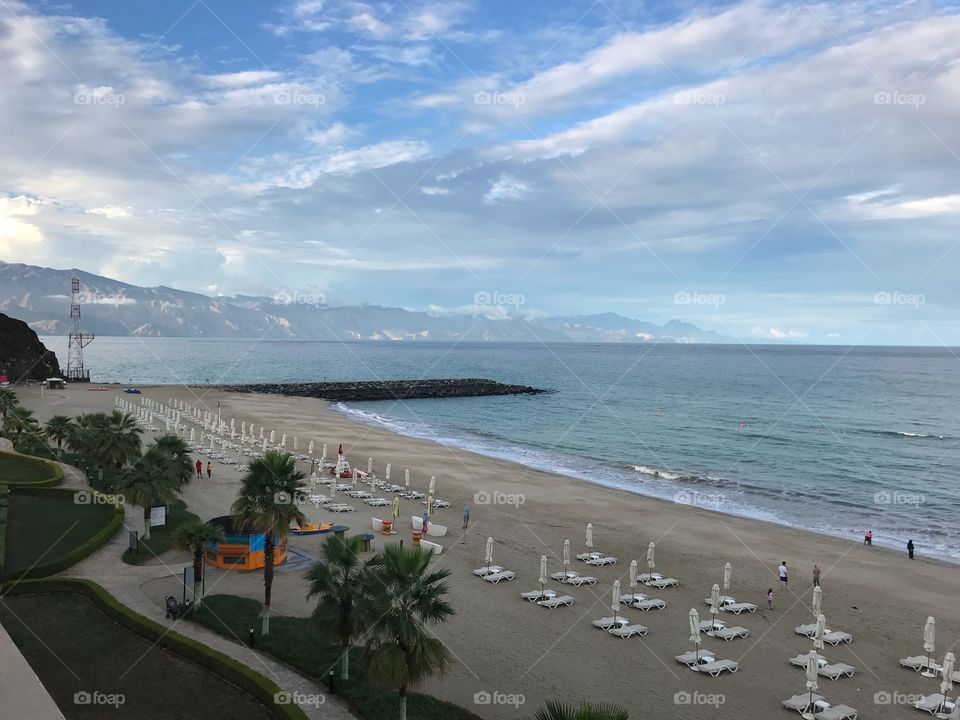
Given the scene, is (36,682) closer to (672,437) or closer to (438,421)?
(672,437)

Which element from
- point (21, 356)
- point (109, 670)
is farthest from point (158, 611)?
point (21, 356)

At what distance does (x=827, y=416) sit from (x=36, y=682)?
94.6m

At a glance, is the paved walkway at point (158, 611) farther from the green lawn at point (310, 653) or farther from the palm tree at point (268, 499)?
the palm tree at point (268, 499)

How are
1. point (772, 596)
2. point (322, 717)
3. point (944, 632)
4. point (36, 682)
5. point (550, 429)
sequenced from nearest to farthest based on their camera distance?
point (36, 682)
point (322, 717)
point (944, 632)
point (772, 596)
point (550, 429)

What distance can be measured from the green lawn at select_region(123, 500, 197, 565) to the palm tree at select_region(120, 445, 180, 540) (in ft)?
1.71

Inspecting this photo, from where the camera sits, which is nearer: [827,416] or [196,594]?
[196,594]

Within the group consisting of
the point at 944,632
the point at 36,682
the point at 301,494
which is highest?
the point at 301,494

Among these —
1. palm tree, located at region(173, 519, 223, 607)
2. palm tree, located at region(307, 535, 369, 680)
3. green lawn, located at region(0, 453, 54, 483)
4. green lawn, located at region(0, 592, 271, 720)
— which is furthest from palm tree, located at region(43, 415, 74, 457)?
palm tree, located at region(307, 535, 369, 680)

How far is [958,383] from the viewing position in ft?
486

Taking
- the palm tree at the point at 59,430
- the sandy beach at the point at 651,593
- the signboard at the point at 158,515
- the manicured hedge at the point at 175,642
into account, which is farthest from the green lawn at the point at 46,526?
the palm tree at the point at 59,430

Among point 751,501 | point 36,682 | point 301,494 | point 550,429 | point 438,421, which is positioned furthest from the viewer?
point 438,421

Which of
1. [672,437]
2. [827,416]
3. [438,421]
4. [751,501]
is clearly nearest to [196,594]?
[751,501]

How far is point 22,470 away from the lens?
3688cm

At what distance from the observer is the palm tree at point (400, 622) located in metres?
13.5
